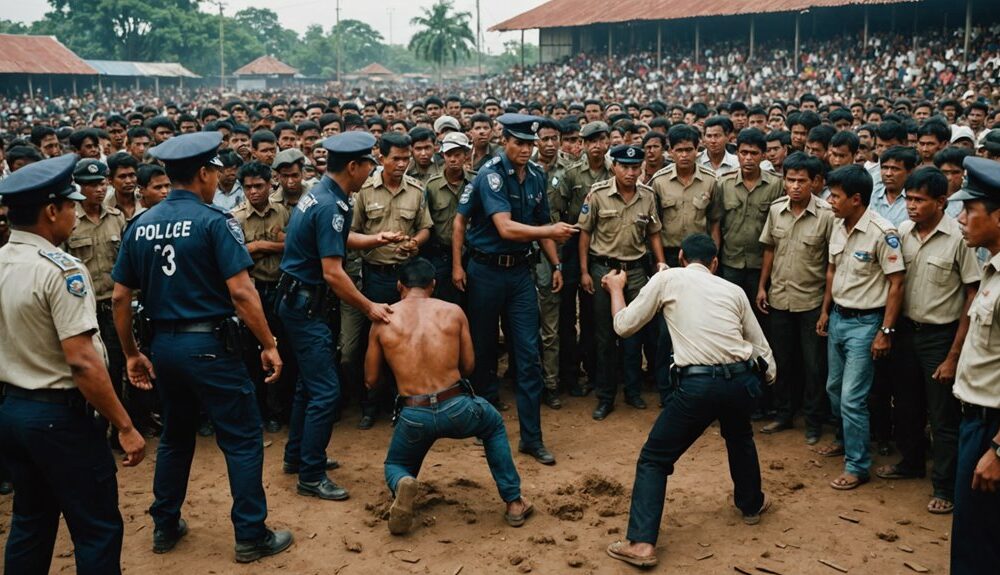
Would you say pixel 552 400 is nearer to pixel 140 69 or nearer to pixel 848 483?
pixel 848 483

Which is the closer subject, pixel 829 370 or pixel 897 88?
pixel 829 370

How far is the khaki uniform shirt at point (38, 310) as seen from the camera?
10.9 feet

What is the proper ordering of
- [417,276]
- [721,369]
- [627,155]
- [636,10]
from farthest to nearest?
1. [636,10]
2. [627,155]
3. [417,276]
4. [721,369]

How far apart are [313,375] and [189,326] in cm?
100

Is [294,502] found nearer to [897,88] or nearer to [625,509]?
[625,509]

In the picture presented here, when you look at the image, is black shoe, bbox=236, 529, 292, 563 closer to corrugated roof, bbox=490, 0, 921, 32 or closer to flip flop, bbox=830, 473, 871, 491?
flip flop, bbox=830, 473, 871, 491

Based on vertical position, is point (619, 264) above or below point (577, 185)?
below

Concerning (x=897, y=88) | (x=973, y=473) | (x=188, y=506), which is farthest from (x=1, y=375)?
(x=897, y=88)

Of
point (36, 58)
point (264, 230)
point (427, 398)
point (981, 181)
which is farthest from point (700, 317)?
point (36, 58)

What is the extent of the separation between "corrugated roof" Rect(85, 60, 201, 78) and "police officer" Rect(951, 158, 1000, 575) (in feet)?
176

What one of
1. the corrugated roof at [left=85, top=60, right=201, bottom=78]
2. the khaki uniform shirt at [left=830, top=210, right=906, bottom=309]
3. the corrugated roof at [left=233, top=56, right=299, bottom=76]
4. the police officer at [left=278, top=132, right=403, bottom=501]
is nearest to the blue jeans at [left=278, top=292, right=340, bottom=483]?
the police officer at [left=278, top=132, right=403, bottom=501]

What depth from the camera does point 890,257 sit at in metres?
4.99

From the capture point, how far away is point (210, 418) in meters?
4.23

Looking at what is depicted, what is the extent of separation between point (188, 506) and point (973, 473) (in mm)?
4302
